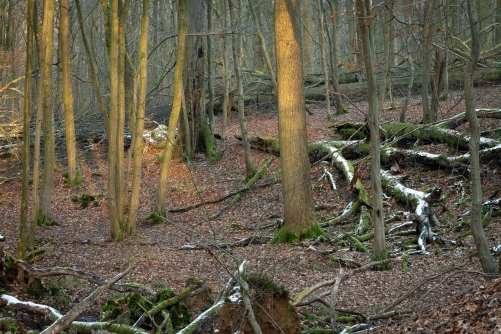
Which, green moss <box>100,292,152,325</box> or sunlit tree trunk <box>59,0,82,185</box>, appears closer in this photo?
green moss <box>100,292,152,325</box>

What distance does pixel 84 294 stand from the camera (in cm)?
768

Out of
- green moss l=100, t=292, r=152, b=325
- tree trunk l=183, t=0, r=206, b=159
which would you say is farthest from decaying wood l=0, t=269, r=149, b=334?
tree trunk l=183, t=0, r=206, b=159

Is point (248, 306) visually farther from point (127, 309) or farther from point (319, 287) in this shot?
point (319, 287)

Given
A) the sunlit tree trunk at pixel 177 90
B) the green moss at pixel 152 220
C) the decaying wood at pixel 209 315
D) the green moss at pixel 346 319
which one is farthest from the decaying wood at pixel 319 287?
the green moss at pixel 152 220

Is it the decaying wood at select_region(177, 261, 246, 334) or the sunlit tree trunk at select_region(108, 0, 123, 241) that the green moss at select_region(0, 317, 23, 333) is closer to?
the decaying wood at select_region(177, 261, 246, 334)

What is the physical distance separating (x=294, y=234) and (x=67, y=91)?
847 cm

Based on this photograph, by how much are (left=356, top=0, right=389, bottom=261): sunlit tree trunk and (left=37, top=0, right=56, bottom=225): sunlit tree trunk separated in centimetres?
559

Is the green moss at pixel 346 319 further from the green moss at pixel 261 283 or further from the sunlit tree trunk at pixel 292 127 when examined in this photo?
the sunlit tree trunk at pixel 292 127

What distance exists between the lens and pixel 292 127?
11.1m

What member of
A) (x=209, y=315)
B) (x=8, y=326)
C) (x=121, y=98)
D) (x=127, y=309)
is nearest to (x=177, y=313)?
(x=127, y=309)

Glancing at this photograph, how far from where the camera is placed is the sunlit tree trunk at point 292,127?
11.0 m

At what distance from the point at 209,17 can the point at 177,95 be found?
7.48 meters

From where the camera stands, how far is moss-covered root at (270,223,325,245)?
1106 cm

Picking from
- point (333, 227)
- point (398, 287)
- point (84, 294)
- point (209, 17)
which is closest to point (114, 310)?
point (84, 294)
